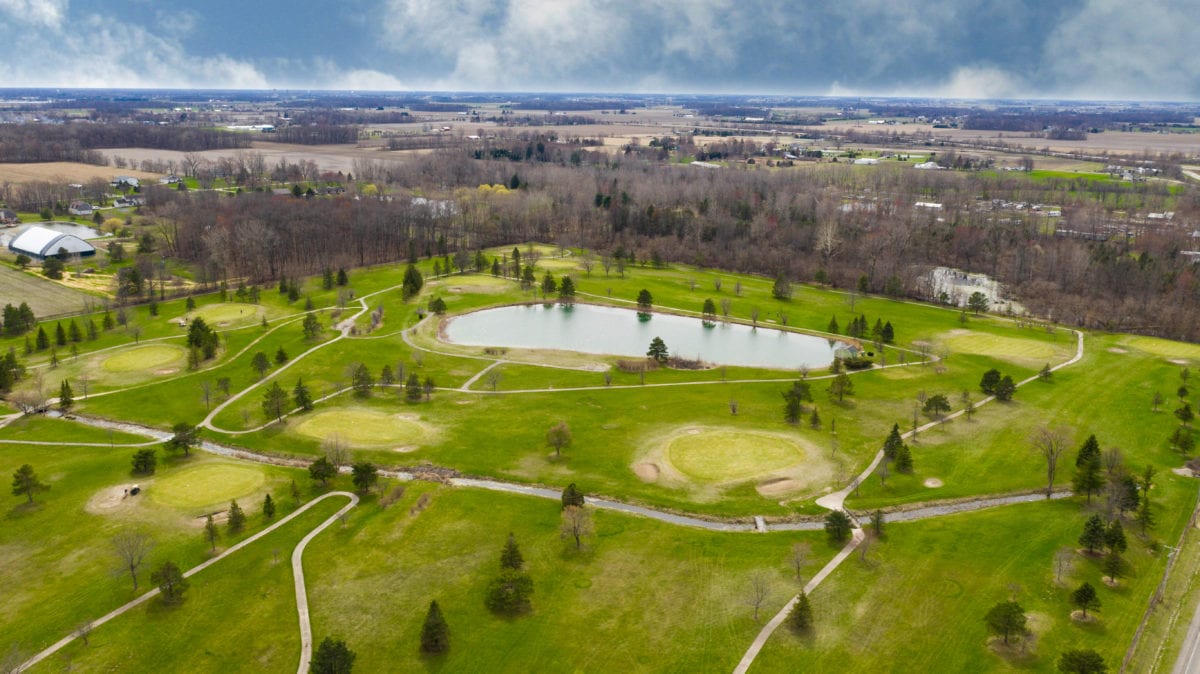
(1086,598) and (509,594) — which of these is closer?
(1086,598)

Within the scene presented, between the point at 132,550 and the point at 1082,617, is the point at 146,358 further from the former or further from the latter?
the point at 1082,617

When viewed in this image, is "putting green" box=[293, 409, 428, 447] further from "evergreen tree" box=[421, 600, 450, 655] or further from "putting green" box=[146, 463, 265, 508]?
"evergreen tree" box=[421, 600, 450, 655]

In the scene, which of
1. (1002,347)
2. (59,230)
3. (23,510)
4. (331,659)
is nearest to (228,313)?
(23,510)

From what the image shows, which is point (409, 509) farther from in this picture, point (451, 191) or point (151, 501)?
point (451, 191)

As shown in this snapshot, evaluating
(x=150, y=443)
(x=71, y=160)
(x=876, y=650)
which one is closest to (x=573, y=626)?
(x=876, y=650)

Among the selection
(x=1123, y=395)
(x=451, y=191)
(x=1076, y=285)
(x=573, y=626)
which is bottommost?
(x=573, y=626)

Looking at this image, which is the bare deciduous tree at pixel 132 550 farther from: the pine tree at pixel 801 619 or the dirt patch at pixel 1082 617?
the dirt patch at pixel 1082 617

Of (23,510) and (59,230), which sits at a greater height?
(59,230)
